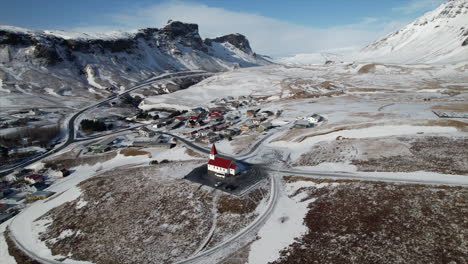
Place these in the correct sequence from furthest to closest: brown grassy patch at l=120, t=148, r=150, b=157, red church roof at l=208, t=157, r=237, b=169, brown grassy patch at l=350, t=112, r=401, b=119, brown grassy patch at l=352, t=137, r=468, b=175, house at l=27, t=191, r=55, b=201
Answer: brown grassy patch at l=350, t=112, r=401, b=119
brown grassy patch at l=120, t=148, r=150, b=157
house at l=27, t=191, r=55, b=201
red church roof at l=208, t=157, r=237, b=169
brown grassy patch at l=352, t=137, r=468, b=175

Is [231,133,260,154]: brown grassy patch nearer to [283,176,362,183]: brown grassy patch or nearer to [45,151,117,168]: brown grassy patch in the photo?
[283,176,362,183]: brown grassy patch

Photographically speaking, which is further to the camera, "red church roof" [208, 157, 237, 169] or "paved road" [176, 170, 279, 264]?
"red church roof" [208, 157, 237, 169]

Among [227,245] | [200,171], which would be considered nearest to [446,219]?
[227,245]

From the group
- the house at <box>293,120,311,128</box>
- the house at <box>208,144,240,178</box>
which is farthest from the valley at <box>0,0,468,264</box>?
the house at <box>293,120,311,128</box>

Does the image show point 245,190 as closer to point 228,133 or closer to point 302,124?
point 228,133

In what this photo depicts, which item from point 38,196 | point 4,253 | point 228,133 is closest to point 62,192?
point 38,196

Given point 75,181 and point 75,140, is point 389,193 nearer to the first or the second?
point 75,181
